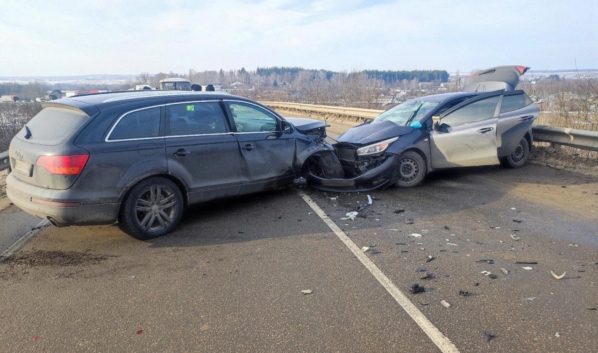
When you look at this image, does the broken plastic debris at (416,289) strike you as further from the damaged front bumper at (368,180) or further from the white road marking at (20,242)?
the white road marking at (20,242)

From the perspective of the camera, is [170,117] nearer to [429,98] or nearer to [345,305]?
[345,305]

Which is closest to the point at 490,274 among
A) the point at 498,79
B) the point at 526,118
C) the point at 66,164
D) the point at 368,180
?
the point at 368,180

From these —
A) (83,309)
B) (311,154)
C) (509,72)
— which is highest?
(509,72)

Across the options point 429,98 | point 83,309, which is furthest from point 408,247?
point 429,98

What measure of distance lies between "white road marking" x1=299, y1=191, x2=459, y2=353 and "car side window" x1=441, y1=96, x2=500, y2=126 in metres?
3.73

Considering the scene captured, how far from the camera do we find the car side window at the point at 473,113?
8.05 m

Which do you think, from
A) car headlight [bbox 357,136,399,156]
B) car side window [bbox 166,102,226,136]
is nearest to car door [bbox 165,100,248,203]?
car side window [bbox 166,102,226,136]

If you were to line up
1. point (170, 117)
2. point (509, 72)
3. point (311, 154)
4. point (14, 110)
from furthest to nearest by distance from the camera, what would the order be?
point (14, 110) → point (509, 72) → point (311, 154) → point (170, 117)

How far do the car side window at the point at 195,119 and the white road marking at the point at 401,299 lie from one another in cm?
212

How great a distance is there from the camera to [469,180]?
8039 mm

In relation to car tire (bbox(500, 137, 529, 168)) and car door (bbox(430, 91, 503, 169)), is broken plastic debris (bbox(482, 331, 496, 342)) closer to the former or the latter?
car door (bbox(430, 91, 503, 169))

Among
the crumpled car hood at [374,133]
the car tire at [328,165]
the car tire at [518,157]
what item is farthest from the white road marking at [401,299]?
the car tire at [518,157]

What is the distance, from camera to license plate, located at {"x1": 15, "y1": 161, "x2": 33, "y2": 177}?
4930 millimetres

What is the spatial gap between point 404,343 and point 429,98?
6.65 meters
